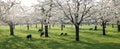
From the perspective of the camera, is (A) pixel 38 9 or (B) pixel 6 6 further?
(A) pixel 38 9

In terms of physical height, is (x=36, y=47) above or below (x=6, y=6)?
below

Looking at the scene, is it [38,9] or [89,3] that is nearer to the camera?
[89,3]

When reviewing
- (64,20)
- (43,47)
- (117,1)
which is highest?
(117,1)

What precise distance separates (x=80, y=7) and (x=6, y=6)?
14096mm

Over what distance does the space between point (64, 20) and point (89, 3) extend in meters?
5.55

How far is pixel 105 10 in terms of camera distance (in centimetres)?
4866

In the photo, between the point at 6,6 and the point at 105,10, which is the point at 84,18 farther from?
the point at 6,6

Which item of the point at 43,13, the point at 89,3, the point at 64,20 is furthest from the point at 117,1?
the point at 43,13

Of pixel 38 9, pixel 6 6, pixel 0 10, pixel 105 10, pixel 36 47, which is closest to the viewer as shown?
pixel 36 47

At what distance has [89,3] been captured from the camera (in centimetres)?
4312

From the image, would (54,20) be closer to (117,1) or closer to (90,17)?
(90,17)

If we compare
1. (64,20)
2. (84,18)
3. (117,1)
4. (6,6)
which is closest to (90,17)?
(84,18)

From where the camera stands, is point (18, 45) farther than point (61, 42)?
No

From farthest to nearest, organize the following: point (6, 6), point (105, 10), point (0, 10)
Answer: point (105, 10) < point (6, 6) < point (0, 10)
